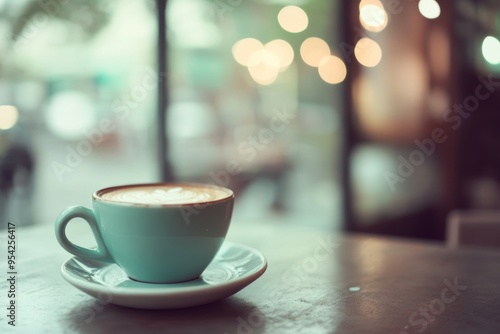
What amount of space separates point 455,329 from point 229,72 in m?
→ 2.71

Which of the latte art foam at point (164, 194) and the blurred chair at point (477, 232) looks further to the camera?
the blurred chair at point (477, 232)

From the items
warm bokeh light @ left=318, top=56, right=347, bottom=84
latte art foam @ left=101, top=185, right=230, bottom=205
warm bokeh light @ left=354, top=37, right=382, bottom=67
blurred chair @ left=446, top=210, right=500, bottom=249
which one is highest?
warm bokeh light @ left=354, top=37, right=382, bottom=67

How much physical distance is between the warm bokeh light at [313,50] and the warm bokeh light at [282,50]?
73 mm

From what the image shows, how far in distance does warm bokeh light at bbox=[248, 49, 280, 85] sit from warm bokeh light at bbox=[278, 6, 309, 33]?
0.18 meters

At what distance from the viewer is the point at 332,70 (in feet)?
10.7

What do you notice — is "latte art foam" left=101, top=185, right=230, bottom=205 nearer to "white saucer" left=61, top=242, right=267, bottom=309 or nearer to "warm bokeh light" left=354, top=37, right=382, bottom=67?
"white saucer" left=61, top=242, right=267, bottom=309

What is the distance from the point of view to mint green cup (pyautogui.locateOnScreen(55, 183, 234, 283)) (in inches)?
27.5

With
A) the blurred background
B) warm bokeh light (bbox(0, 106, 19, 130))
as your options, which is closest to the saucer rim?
the blurred background

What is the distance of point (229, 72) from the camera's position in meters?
3.25

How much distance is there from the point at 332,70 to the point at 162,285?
2.69m

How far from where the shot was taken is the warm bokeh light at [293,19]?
3287 mm

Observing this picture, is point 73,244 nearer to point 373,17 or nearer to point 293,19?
point 373,17

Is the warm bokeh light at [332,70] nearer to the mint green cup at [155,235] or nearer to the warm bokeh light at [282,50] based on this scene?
the warm bokeh light at [282,50]

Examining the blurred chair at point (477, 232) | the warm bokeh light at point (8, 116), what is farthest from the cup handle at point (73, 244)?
the warm bokeh light at point (8, 116)
